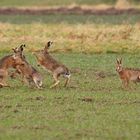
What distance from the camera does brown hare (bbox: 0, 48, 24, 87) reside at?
19438 millimetres

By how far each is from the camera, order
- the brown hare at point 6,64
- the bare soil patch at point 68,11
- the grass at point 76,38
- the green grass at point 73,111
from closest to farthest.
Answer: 1. the green grass at point 73,111
2. the brown hare at point 6,64
3. the grass at point 76,38
4. the bare soil patch at point 68,11

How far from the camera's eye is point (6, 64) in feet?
64.4

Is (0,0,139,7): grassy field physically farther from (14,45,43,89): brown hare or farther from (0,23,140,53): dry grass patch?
(14,45,43,89): brown hare

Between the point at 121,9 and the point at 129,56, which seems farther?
the point at 121,9

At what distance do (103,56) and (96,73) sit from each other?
5.53 metres

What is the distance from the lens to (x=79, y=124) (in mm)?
14156

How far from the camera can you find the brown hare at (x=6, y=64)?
63.8 ft

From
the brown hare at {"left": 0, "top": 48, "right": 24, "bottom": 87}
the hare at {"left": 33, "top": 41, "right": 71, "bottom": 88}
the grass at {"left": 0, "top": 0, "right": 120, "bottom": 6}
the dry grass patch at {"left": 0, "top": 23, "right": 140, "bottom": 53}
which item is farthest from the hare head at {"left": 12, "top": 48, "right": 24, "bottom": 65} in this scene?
the grass at {"left": 0, "top": 0, "right": 120, "bottom": 6}

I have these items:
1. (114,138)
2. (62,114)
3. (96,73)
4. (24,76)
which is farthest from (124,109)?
(96,73)

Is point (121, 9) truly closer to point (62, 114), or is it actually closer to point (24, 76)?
point (24, 76)

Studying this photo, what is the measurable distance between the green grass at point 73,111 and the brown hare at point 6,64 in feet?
1.16

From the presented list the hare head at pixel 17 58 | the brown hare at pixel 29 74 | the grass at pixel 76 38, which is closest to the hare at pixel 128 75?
the brown hare at pixel 29 74

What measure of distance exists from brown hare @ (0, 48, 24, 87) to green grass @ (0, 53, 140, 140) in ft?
1.16

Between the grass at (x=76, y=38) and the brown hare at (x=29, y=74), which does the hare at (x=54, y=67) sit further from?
the grass at (x=76, y=38)
